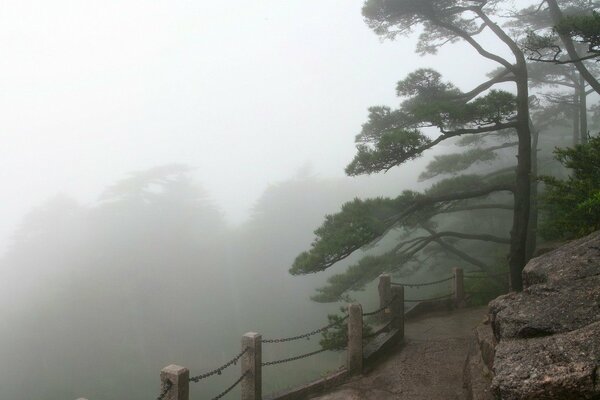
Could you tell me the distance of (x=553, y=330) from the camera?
3613 mm

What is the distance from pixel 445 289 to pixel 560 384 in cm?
1839

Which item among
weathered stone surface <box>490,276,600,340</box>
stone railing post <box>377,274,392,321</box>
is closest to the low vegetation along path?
stone railing post <box>377,274,392,321</box>

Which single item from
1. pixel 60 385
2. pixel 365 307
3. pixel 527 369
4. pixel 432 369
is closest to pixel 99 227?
pixel 60 385

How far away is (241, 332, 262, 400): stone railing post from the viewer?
567cm

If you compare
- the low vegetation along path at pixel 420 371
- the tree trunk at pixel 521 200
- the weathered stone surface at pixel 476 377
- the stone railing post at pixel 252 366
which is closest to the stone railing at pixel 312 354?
the stone railing post at pixel 252 366

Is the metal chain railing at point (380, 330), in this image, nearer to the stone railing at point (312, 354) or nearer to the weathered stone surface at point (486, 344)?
the stone railing at point (312, 354)

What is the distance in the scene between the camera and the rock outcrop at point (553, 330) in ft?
9.18

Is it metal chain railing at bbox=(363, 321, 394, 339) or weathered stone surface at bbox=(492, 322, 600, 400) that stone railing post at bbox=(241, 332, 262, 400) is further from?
weathered stone surface at bbox=(492, 322, 600, 400)

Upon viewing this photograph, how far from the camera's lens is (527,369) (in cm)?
309

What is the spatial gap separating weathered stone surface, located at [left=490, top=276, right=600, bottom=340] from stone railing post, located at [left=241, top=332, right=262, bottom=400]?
3340 millimetres

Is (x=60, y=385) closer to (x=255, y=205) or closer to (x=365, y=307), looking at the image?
(x=365, y=307)

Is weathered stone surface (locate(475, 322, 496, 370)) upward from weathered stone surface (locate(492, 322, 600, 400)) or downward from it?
downward

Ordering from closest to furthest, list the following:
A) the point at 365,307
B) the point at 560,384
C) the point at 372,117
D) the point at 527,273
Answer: the point at 560,384 < the point at 527,273 < the point at 372,117 < the point at 365,307

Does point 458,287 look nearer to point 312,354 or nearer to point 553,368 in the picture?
point 312,354
